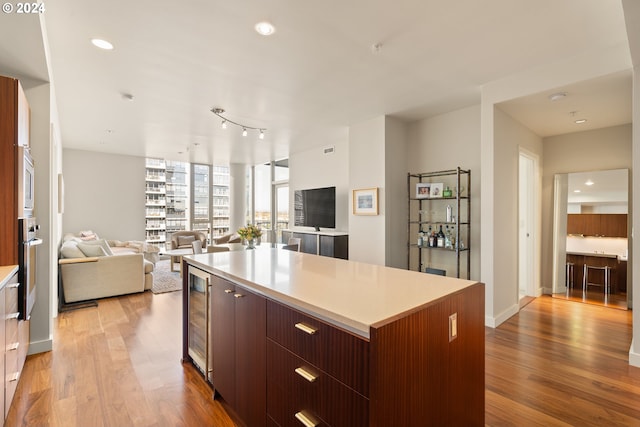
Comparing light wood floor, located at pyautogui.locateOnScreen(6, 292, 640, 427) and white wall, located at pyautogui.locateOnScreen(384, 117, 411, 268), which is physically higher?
white wall, located at pyautogui.locateOnScreen(384, 117, 411, 268)

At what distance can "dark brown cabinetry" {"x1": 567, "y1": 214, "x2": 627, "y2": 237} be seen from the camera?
4.35 meters

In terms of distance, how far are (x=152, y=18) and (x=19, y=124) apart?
1.25m

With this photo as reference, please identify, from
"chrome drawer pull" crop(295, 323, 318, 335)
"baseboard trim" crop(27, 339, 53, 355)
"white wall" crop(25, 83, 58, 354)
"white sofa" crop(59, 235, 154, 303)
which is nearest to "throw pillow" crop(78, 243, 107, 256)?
"white sofa" crop(59, 235, 154, 303)

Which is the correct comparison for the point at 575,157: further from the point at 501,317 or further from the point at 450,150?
the point at 501,317

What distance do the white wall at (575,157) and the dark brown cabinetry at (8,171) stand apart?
6.36 m

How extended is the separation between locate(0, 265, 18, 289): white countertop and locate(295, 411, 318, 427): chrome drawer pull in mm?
1725

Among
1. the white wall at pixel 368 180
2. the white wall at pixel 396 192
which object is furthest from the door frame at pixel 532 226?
the white wall at pixel 368 180

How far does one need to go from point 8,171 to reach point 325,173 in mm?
5121

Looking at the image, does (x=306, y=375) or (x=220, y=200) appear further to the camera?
(x=220, y=200)

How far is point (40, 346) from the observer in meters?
2.79

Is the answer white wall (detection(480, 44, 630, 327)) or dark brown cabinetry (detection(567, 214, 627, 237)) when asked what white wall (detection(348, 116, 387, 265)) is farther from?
dark brown cabinetry (detection(567, 214, 627, 237))

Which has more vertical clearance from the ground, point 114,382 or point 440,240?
Answer: point 440,240

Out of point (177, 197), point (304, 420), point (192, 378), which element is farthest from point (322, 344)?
point (177, 197)

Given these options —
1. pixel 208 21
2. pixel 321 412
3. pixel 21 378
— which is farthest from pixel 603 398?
pixel 21 378
